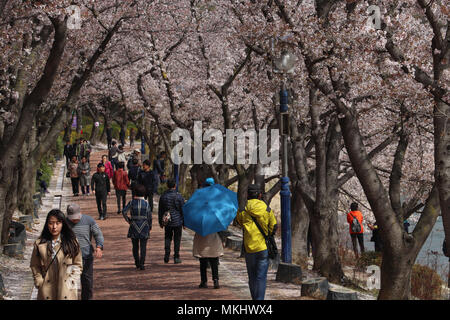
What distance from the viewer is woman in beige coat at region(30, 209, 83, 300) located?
23.0 feet

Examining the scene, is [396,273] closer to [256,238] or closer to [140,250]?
[256,238]

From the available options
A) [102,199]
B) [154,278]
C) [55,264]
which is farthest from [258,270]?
[102,199]

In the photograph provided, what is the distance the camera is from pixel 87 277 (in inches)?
355

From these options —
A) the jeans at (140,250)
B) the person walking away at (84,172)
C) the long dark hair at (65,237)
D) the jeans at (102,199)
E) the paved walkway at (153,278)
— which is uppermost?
the person walking away at (84,172)

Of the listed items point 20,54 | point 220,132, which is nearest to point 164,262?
point 20,54

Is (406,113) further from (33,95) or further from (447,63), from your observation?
(33,95)

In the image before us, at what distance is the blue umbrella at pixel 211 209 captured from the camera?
419 inches

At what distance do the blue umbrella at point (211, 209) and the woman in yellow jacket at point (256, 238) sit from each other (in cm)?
135

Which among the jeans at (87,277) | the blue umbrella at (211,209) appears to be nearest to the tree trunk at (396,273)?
the blue umbrella at (211,209)

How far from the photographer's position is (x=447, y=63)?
9984mm

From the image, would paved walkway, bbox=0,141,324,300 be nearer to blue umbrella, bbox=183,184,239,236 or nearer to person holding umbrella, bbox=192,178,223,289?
person holding umbrella, bbox=192,178,223,289

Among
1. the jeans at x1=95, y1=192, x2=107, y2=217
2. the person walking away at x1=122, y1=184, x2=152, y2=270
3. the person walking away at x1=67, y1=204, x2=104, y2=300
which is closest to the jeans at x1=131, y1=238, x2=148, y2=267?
the person walking away at x1=122, y1=184, x2=152, y2=270

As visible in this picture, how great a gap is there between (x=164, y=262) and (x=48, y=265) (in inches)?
275

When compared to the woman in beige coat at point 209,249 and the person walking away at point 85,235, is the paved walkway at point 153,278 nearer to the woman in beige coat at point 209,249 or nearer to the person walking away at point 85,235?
the woman in beige coat at point 209,249
